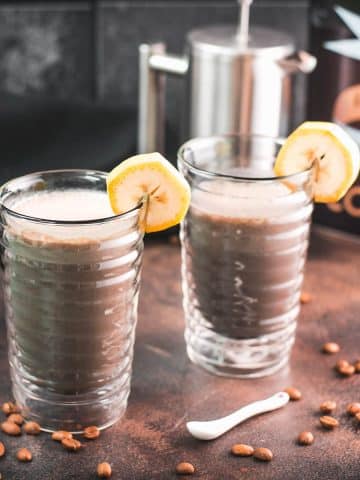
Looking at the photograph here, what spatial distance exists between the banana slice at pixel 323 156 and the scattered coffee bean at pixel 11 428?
0.43 m

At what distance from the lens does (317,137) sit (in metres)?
1.11

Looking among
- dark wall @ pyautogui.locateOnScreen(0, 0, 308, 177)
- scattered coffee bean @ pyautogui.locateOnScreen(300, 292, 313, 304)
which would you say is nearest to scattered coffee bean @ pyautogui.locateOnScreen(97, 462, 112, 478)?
scattered coffee bean @ pyautogui.locateOnScreen(300, 292, 313, 304)

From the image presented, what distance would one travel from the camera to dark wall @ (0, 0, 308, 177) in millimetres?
2021

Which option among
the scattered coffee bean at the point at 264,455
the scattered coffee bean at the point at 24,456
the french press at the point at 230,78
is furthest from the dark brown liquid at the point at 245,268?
the french press at the point at 230,78

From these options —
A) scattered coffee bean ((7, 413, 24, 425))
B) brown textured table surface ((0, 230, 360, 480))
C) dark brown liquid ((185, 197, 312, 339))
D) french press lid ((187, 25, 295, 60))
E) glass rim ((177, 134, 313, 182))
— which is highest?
french press lid ((187, 25, 295, 60))

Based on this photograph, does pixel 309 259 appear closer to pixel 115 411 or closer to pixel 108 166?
pixel 108 166

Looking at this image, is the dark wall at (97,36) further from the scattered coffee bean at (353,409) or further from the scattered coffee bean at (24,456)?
the scattered coffee bean at (24,456)

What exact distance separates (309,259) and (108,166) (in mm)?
389

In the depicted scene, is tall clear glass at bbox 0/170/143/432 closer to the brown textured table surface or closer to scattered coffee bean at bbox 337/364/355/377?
the brown textured table surface

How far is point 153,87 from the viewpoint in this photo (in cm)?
160

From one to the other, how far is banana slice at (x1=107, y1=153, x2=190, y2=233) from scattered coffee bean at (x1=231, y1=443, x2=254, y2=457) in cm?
26

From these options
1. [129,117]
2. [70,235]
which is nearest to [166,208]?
[70,235]

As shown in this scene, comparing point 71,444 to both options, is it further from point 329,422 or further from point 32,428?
point 329,422

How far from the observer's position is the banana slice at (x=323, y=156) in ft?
3.64
